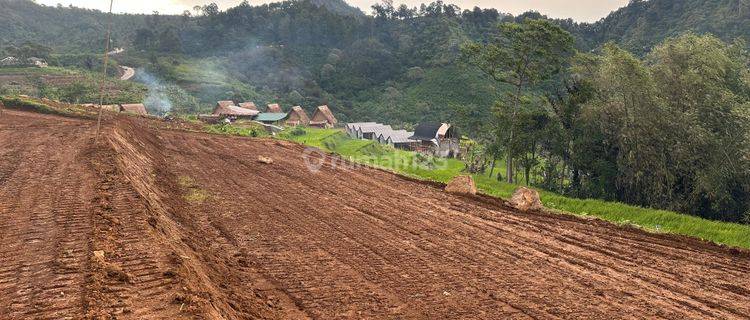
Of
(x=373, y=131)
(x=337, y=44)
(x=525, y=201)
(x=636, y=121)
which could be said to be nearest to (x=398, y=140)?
(x=373, y=131)

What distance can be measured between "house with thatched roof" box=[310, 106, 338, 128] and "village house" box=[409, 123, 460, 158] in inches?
495

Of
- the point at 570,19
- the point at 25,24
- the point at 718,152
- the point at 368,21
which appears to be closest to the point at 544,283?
the point at 718,152

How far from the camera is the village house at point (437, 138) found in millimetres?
54188

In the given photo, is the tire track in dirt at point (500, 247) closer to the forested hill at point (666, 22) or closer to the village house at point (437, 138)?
the village house at point (437, 138)

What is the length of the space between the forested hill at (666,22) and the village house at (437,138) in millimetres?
23060

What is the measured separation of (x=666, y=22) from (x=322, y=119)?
1720 inches

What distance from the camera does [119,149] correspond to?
19.4 meters

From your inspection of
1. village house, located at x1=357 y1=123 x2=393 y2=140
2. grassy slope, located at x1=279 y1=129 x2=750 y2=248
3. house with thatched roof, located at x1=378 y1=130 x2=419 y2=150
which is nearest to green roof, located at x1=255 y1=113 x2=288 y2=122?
village house, located at x1=357 y1=123 x2=393 y2=140

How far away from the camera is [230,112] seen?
192 feet

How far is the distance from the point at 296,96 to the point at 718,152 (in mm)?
71404

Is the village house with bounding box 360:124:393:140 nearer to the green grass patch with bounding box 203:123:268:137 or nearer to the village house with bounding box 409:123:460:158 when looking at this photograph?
the village house with bounding box 409:123:460:158

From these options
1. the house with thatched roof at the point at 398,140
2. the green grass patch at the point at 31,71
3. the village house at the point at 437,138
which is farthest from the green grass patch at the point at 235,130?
the green grass patch at the point at 31,71

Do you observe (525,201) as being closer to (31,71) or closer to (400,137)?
(400,137)

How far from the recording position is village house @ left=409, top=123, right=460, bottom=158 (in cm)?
5419
